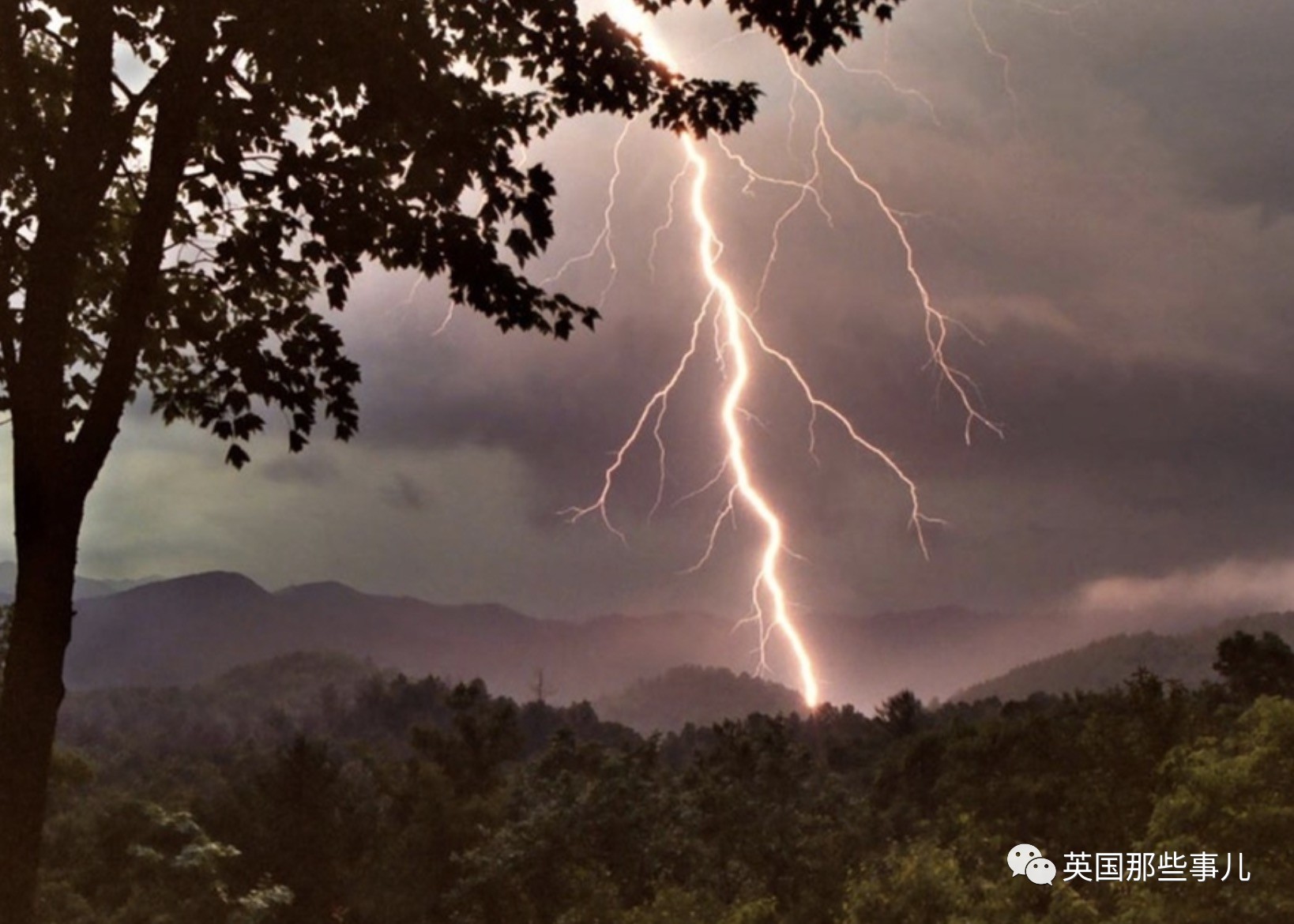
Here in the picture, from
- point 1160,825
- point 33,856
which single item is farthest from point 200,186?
point 1160,825

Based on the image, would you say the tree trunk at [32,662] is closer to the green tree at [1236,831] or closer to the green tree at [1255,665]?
the green tree at [1236,831]

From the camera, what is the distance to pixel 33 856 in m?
7.10

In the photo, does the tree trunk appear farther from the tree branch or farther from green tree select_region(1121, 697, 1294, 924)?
green tree select_region(1121, 697, 1294, 924)

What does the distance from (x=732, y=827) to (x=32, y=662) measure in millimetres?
50756

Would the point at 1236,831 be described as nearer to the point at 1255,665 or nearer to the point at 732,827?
the point at 732,827

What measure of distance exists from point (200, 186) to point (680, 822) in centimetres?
4615

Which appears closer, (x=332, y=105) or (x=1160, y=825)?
(x=332, y=105)

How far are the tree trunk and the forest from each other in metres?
12.0

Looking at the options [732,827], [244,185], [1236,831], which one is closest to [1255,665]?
[732,827]

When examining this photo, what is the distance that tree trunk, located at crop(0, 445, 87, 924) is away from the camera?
6965mm

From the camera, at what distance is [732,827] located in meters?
55.2

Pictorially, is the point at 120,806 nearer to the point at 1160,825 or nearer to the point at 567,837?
the point at 567,837

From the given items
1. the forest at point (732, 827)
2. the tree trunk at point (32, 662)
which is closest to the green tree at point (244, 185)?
the tree trunk at point (32, 662)

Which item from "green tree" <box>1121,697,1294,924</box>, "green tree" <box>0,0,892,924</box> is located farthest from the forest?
"green tree" <box>0,0,892,924</box>
